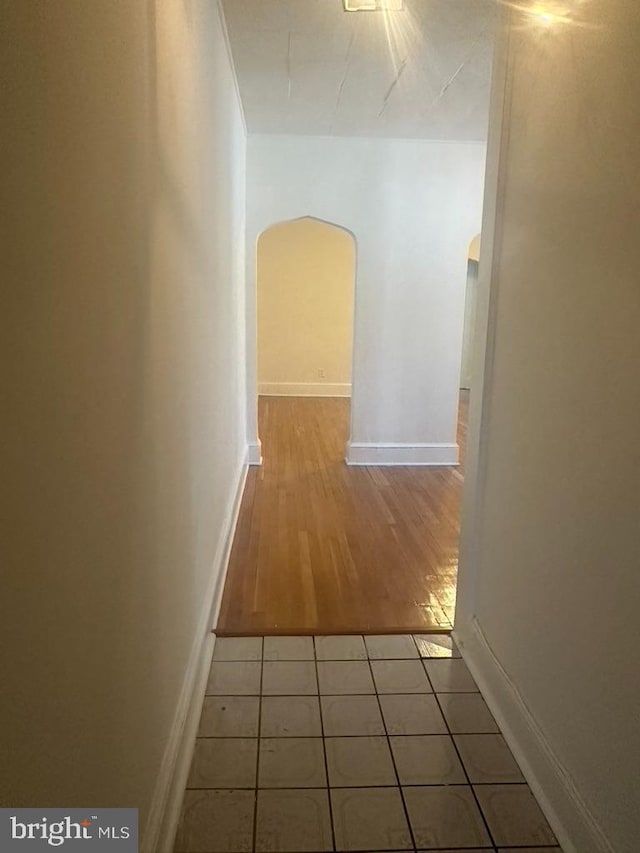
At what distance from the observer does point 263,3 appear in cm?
255

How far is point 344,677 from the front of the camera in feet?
7.00

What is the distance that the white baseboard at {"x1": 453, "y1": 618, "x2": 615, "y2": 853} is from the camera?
1.41 metres

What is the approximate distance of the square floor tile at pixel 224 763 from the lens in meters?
1.64

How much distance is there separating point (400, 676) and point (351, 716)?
0.29 meters

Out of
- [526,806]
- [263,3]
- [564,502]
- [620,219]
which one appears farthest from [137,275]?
[263,3]

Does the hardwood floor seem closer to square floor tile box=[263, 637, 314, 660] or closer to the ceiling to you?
square floor tile box=[263, 637, 314, 660]

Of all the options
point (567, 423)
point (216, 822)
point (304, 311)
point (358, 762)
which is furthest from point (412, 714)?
point (304, 311)

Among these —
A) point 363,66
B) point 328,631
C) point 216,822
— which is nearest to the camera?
point 216,822

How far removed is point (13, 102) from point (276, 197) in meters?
4.15

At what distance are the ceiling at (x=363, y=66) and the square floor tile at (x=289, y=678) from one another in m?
2.73

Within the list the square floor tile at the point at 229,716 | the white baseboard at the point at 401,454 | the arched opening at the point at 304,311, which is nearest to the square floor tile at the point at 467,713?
the square floor tile at the point at 229,716

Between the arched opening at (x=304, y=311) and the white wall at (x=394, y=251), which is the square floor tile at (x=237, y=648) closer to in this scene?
the white wall at (x=394, y=251)

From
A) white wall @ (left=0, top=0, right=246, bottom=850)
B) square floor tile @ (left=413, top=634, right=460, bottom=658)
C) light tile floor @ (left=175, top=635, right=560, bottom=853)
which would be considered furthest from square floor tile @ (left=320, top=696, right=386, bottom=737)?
white wall @ (left=0, top=0, right=246, bottom=850)

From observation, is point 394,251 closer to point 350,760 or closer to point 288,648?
point 288,648
